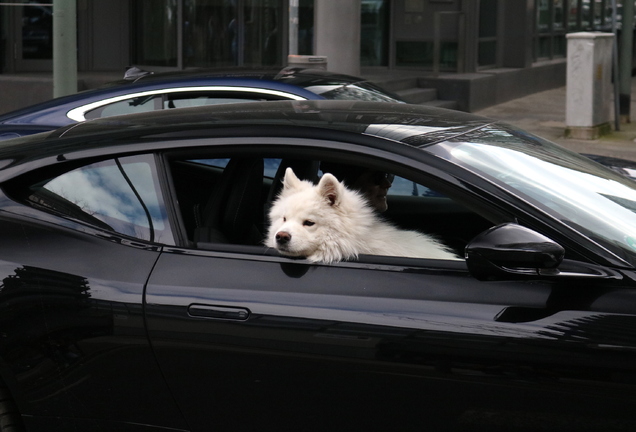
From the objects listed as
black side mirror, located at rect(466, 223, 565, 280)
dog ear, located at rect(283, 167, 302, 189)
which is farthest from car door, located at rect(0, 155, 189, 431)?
black side mirror, located at rect(466, 223, 565, 280)

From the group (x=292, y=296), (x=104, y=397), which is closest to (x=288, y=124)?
(x=292, y=296)

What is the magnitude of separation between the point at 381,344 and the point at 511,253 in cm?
50

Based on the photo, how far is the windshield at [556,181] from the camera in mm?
3183

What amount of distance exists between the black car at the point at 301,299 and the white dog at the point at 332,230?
8 centimetres

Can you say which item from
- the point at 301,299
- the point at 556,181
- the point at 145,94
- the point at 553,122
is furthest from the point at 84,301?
the point at 553,122

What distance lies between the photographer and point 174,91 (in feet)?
23.6

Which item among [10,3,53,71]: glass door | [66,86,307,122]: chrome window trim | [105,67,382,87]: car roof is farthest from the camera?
[10,3,53,71]: glass door

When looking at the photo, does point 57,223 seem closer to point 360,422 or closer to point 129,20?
point 360,422

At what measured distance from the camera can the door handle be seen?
3.13 meters

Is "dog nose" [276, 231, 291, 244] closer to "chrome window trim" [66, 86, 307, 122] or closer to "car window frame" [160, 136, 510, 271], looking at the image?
"car window frame" [160, 136, 510, 271]

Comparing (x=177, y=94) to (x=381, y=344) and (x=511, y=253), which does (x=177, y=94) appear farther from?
(x=511, y=253)

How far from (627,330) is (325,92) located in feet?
14.1

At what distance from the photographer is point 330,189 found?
3.41 m

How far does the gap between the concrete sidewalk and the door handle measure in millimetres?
10853
